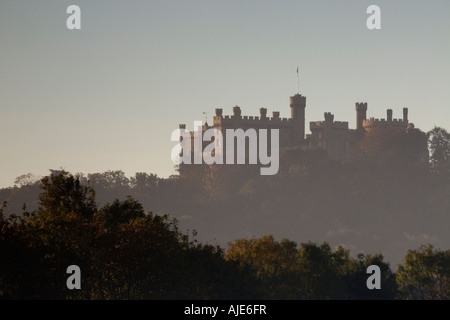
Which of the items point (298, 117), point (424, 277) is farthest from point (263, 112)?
point (424, 277)

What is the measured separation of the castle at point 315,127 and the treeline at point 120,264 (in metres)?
83.9

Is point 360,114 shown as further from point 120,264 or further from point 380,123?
point 120,264

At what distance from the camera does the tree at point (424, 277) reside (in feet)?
261

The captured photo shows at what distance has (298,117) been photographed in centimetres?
15925

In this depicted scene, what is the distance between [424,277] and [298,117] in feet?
264

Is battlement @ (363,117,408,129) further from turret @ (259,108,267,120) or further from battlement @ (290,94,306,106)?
turret @ (259,108,267,120)

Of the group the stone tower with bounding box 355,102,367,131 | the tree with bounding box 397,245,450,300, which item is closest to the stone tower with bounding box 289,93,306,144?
the stone tower with bounding box 355,102,367,131

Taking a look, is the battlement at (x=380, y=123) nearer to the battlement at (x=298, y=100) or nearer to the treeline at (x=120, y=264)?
the battlement at (x=298, y=100)

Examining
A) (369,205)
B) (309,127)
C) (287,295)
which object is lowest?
(287,295)
